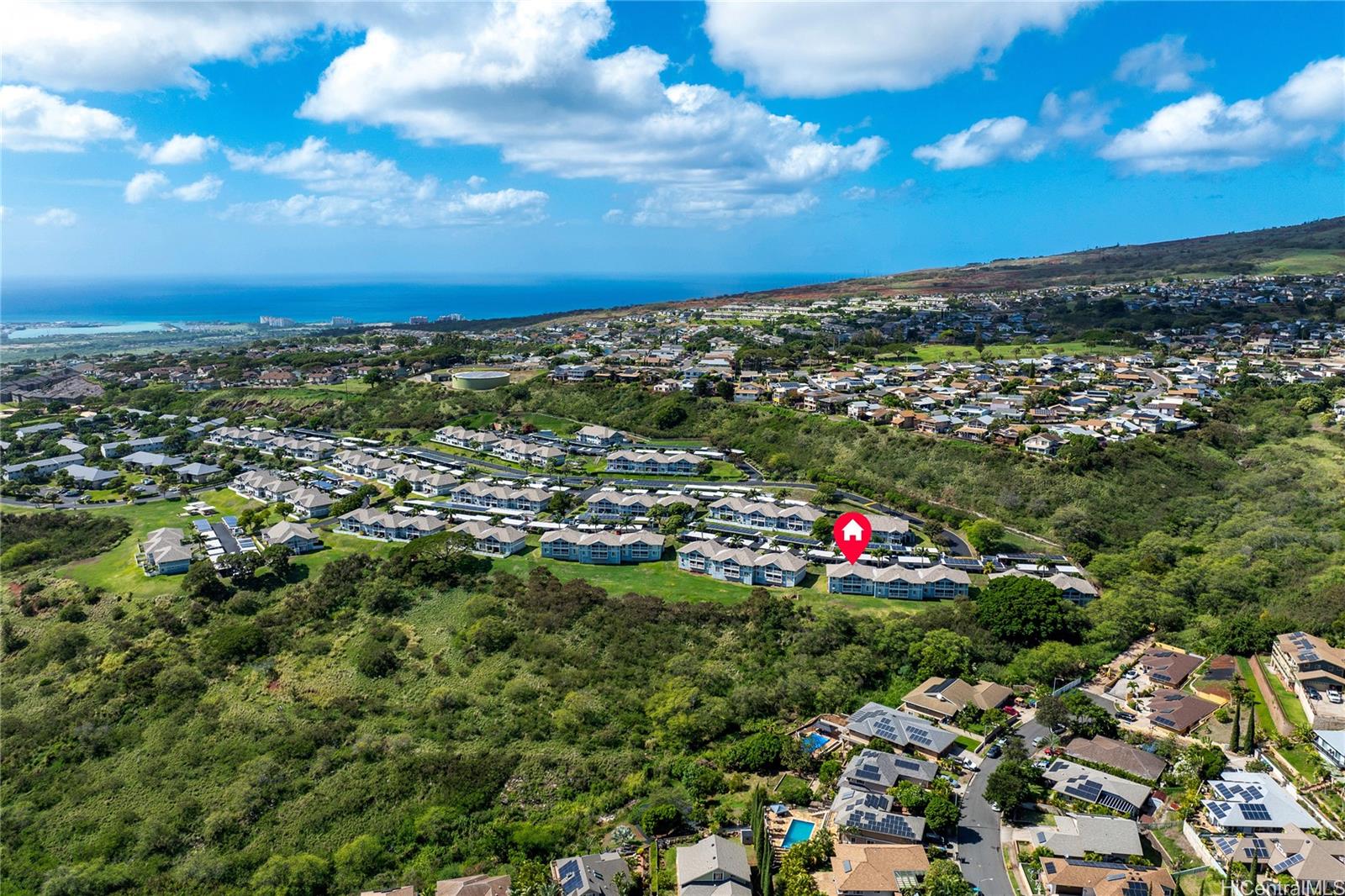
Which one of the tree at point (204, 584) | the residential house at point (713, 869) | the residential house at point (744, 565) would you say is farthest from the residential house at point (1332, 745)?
the tree at point (204, 584)

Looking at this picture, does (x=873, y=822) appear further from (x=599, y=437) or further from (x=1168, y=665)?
(x=599, y=437)

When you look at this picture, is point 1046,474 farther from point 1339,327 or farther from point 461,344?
point 461,344

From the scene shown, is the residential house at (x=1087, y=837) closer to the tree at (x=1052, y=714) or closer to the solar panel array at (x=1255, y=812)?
the solar panel array at (x=1255, y=812)

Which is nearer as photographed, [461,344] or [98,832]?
[98,832]

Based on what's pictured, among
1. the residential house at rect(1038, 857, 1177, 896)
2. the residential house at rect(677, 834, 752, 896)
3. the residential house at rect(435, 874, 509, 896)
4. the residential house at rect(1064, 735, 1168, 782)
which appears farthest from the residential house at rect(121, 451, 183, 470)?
the residential house at rect(1038, 857, 1177, 896)

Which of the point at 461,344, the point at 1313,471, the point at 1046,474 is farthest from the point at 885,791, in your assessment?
the point at 461,344

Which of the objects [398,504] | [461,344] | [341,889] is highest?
[461,344]
